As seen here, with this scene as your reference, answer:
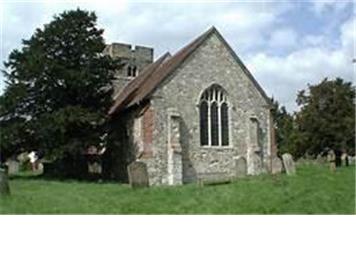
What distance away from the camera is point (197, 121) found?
1895 centimetres

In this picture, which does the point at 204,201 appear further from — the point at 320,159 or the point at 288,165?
the point at 320,159

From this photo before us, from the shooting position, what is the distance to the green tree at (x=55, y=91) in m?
14.8

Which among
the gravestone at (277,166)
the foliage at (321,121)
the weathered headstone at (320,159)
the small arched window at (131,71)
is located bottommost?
→ the gravestone at (277,166)

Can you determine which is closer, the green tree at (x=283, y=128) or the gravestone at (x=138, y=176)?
the gravestone at (x=138, y=176)

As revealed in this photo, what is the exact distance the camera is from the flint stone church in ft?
59.7

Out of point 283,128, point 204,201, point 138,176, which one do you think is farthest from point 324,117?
point 204,201

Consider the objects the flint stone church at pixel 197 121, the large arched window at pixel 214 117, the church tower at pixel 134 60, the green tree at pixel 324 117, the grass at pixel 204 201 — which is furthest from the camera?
the church tower at pixel 134 60

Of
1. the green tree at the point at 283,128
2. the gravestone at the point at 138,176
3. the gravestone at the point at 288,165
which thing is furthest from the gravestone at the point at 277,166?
the gravestone at the point at 138,176

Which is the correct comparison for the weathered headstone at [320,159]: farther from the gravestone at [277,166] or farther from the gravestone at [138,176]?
the gravestone at [138,176]

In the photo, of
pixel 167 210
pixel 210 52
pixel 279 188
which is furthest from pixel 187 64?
pixel 167 210
